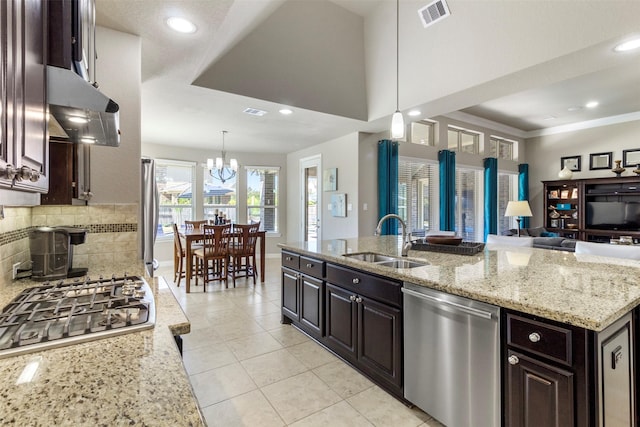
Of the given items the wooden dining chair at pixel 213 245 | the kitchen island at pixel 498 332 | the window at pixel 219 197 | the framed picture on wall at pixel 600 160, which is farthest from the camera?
the window at pixel 219 197

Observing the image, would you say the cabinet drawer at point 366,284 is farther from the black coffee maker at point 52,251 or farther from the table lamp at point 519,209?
the table lamp at point 519,209

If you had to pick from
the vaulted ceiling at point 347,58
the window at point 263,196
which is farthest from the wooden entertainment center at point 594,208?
the window at point 263,196

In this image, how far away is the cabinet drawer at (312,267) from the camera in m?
2.77

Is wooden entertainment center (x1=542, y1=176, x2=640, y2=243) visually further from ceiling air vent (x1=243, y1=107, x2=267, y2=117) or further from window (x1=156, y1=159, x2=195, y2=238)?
window (x1=156, y1=159, x2=195, y2=238)

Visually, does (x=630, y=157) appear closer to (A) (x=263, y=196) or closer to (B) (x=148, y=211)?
(A) (x=263, y=196)

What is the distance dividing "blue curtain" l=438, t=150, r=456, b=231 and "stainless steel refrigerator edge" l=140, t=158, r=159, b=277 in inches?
209

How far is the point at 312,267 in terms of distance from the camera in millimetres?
2887

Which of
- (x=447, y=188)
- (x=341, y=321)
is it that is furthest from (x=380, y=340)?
(x=447, y=188)

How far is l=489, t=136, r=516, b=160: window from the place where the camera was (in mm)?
7818

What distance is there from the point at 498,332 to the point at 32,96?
6.40 feet

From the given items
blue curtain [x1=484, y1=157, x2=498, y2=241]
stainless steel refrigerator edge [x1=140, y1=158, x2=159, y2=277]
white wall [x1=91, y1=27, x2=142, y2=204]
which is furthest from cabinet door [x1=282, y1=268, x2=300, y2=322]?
blue curtain [x1=484, y1=157, x2=498, y2=241]

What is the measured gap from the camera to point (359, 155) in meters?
5.33

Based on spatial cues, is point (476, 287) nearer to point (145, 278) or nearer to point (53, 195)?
point (145, 278)

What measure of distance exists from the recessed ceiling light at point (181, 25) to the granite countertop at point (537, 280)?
79.1 inches
